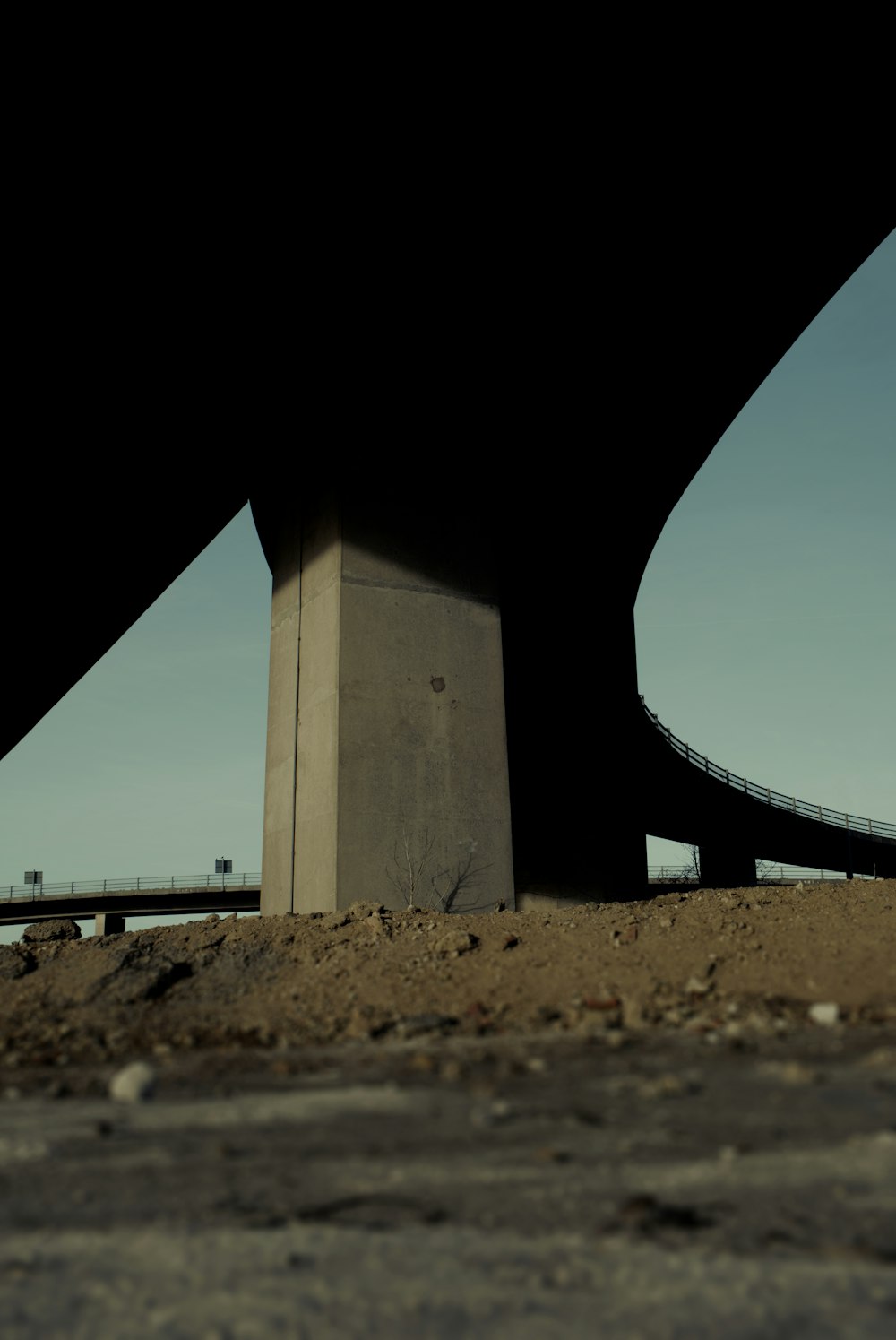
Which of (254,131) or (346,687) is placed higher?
(254,131)

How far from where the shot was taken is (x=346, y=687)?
515 inches

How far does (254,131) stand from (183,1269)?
1079cm

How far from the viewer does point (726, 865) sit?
153 feet

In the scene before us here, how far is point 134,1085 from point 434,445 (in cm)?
1207

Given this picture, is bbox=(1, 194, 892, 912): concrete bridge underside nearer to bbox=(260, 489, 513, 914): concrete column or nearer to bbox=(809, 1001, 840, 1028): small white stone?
bbox=(260, 489, 513, 914): concrete column

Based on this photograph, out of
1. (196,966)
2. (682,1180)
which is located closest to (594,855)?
(196,966)

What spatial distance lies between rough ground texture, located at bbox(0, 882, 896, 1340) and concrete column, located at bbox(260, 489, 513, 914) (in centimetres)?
662

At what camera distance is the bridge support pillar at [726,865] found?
46188 mm

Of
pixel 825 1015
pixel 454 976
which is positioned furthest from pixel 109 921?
pixel 825 1015

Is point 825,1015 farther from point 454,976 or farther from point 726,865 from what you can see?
point 726,865

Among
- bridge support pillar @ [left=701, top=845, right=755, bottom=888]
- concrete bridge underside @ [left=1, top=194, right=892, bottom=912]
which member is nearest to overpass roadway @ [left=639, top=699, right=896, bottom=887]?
bridge support pillar @ [left=701, top=845, right=755, bottom=888]

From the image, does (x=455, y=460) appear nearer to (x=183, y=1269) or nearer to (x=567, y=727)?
(x=567, y=727)

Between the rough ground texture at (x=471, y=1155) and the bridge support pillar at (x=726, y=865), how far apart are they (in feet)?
138

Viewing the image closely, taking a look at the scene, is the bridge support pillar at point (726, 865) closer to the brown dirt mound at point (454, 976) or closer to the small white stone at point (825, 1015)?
the brown dirt mound at point (454, 976)
